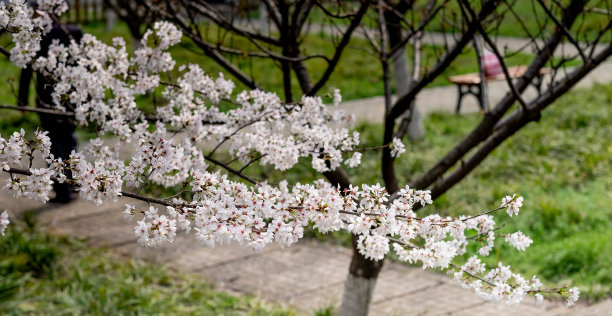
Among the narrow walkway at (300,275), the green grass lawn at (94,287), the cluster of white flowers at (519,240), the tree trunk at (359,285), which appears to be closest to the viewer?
the cluster of white flowers at (519,240)

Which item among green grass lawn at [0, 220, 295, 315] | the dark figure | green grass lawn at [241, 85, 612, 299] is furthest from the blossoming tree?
the dark figure

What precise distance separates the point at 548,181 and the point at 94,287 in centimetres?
455

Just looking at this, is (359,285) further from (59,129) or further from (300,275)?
(59,129)

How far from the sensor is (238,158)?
387 cm

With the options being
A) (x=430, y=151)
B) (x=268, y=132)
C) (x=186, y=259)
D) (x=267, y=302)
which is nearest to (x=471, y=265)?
(x=268, y=132)

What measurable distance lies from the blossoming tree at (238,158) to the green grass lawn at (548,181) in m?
1.97

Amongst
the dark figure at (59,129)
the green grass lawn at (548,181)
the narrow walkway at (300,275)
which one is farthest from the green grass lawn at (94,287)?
the green grass lawn at (548,181)

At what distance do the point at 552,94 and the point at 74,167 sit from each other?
109 inches

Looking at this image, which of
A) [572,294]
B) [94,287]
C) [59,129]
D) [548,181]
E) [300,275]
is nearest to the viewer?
[572,294]

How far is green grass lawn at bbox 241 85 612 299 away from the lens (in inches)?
233

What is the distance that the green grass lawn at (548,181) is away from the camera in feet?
19.4

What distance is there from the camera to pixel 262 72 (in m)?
13.0

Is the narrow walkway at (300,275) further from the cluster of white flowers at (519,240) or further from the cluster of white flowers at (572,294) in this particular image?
the cluster of white flowers at (572,294)

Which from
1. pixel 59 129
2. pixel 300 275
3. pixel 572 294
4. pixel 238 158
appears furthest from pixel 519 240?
pixel 59 129
